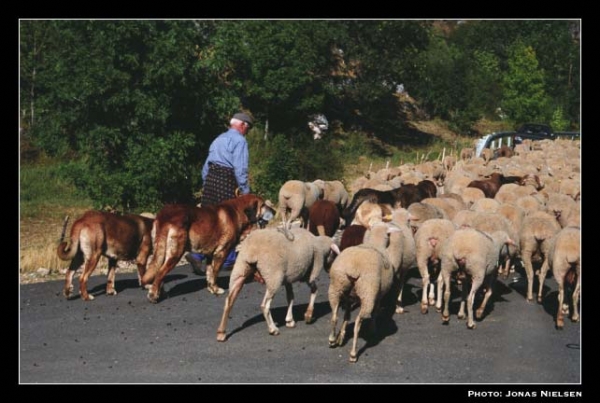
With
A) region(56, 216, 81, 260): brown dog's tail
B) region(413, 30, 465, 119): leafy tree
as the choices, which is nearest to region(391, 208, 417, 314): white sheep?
region(56, 216, 81, 260): brown dog's tail

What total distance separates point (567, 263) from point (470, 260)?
4.43ft

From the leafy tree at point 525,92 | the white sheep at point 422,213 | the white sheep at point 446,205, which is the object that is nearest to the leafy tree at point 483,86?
the leafy tree at point 525,92

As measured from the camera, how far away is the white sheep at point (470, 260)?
11.9 meters

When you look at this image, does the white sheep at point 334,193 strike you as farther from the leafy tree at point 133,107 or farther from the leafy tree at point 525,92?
the leafy tree at point 525,92

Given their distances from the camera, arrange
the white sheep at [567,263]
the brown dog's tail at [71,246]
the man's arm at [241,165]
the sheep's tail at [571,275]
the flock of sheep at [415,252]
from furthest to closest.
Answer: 1. the man's arm at [241,165]
2. the brown dog's tail at [71,246]
3. the sheep's tail at [571,275]
4. the white sheep at [567,263]
5. the flock of sheep at [415,252]

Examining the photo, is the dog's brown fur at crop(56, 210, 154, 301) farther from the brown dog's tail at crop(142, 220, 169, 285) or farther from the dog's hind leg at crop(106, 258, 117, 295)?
the brown dog's tail at crop(142, 220, 169, 285)

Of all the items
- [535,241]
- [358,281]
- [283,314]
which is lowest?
[283,314]

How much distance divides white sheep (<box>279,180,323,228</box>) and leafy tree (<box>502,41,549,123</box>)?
55978mm

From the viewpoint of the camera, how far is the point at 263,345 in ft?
35.5

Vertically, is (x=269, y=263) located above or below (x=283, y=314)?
above

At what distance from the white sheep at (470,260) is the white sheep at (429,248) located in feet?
1.84

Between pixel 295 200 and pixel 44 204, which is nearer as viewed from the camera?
pixel 295 200

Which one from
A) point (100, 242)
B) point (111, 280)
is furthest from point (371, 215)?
point (111, 280)

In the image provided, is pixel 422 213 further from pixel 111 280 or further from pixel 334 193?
pixel 334 193
